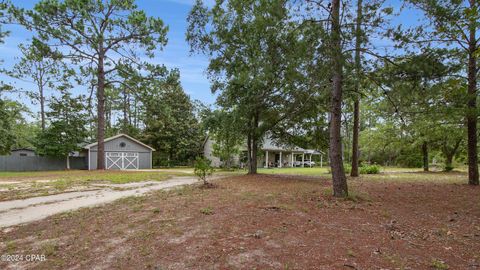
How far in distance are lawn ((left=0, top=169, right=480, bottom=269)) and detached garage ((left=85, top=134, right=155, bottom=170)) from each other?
2145cm

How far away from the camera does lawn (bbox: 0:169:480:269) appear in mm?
3234

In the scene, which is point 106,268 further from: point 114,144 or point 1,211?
point 114,144

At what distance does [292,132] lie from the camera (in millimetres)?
15523

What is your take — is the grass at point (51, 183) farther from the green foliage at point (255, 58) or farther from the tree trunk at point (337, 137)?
the tree trunk at point (337, 137)

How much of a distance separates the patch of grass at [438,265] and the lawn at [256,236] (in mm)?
26

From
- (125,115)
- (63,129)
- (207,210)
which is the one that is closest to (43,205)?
(207,210)

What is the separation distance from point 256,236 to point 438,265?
2201 millimetres

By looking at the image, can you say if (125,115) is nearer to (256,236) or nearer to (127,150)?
(127,150)

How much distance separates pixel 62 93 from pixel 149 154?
941 cm

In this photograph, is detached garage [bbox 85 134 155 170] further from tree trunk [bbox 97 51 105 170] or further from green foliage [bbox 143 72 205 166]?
tree trunk [bbox 97 51 105 170]

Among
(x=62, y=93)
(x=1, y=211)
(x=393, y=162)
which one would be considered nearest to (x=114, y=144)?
(x=62, y=93)

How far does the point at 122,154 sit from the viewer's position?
26453 mm

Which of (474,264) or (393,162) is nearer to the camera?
(474,264)

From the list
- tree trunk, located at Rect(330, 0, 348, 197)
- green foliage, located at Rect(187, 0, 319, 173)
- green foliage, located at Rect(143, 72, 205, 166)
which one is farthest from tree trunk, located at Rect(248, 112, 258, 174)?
green foliage, located at Rect(143, 72, 205, 166)
